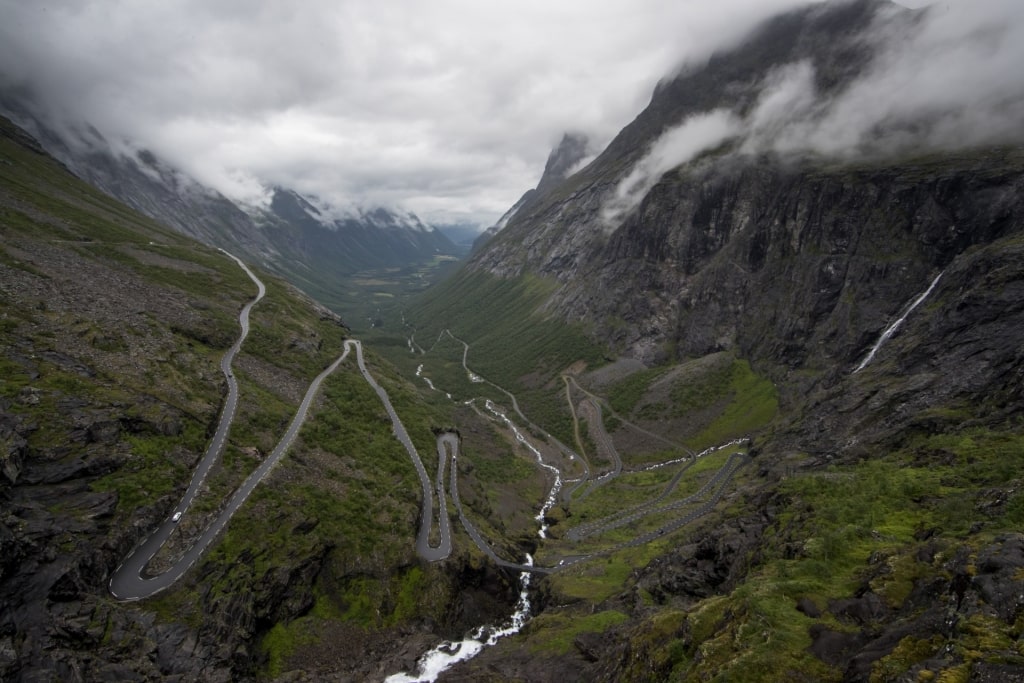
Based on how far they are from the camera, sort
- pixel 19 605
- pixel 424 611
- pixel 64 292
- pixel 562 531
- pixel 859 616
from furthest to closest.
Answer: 1. pixel 562 531
2. pixel 64 292
3. pixel 424 611
4. pixel 19 605
5. pixel 859 616

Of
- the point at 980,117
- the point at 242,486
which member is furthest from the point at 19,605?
the point at 980,117

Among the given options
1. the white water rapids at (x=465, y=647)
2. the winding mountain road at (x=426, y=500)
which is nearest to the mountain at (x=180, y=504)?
the winding mountain road at (x=426, y=500)

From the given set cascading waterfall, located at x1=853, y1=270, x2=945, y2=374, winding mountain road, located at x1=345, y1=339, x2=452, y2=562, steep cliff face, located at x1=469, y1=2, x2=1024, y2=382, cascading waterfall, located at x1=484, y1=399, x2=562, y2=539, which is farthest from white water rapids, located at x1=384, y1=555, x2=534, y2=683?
steep cliff face, located at x1=469, y1=2, x2=1024, y2=382

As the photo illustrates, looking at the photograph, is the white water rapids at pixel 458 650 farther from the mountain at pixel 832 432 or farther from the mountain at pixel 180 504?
the mountain at pixel 832 432

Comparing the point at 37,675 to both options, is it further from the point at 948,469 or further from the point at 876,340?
the point at 876,340

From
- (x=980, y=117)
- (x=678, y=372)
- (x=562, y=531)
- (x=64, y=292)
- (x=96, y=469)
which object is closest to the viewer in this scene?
(x=96, y=469)

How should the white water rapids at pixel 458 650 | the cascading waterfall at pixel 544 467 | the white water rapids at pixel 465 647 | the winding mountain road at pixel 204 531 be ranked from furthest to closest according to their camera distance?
the cascading waterfall at pixel 544 467 < the white water rapids at pixel 465 647 < the white water rapids at pixel 458 650 < the winding mountain road at pixel 204 531

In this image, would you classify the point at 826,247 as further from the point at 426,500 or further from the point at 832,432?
the point at 426,500

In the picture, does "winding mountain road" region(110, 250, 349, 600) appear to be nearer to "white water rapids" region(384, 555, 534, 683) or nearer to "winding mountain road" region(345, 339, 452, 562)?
"winding mountain road" region(345, 339, 452, 562)

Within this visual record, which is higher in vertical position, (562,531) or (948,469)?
(948,469)
